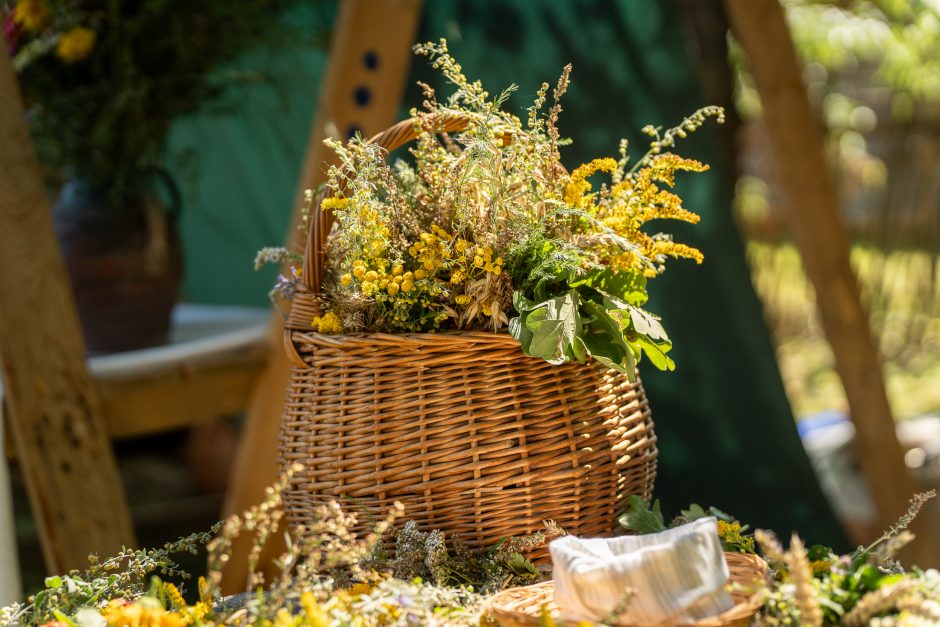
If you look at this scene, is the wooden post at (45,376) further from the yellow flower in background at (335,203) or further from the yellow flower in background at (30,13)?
the yellow flower in background at (335,203)

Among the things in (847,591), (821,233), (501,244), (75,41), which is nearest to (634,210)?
(501,244)

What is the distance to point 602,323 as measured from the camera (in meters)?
0.83

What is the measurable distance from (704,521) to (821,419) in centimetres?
322

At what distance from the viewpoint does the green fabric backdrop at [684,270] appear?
→ 1817 millimetres

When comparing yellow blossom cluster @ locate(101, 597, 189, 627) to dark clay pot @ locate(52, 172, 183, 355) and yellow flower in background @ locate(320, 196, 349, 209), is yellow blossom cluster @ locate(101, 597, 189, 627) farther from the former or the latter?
dark clay pot @ locate(52, 172, 183, 355)

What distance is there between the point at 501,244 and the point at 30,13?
4.06 ft

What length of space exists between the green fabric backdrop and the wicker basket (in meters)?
0.96

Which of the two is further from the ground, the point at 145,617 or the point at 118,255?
the point at 118,255

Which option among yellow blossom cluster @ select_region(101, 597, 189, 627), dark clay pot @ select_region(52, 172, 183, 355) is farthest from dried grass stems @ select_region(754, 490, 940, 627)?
dark clay pot @ select_region(52, 172, 183, 355)

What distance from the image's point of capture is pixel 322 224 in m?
0.89

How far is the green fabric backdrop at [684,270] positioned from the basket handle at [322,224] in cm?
90

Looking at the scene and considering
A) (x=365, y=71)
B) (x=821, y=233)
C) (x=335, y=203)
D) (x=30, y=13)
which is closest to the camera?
(x=335, y=203)

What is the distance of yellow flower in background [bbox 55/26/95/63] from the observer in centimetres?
171

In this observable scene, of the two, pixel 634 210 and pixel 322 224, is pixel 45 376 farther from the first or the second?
pixel 634 210
